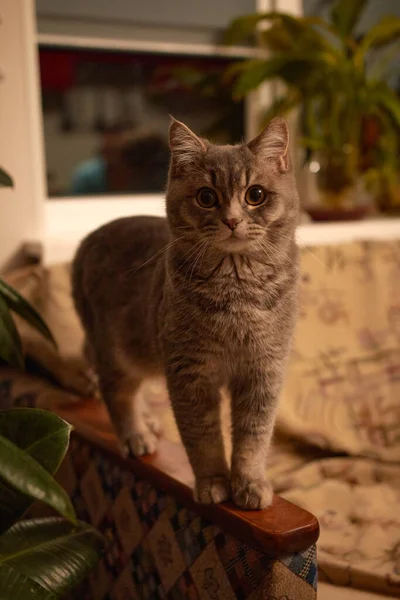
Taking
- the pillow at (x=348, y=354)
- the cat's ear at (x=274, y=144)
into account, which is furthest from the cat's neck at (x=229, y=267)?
the pillow at (x=348, y=354)

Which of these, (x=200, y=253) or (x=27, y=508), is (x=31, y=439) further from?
(x=200, y=253)

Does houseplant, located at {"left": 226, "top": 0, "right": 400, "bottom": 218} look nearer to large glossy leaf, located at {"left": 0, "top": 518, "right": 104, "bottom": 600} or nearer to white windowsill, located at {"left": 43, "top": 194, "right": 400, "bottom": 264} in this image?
white windowsill, located at {"left": 43, "top": 194, "right": 400, "bottom": 264}

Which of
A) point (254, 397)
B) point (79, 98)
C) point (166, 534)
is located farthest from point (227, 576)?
point (79, 98)

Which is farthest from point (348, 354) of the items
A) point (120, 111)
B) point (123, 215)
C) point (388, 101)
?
point (120, 111)

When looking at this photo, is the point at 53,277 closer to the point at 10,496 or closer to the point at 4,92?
the point at 4,92

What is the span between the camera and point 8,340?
1.04 metres

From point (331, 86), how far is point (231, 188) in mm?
1384

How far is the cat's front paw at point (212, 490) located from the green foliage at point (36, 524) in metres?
0.19

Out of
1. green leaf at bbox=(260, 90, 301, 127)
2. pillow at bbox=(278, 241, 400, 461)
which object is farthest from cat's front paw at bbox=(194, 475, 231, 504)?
green leaf at bbox=(260, 90, 301, 127)

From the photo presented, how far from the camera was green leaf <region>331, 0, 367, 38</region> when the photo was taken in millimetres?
2137

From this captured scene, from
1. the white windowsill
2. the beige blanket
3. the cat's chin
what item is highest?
the cat's chin

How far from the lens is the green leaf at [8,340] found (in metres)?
1.04

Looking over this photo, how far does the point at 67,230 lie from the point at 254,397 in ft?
3.42

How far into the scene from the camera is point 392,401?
74.2 inches
